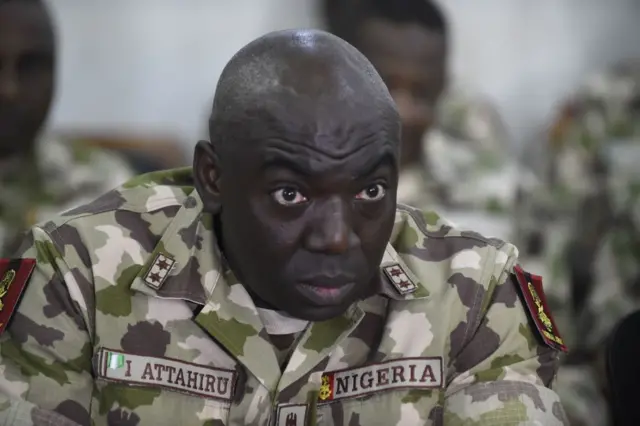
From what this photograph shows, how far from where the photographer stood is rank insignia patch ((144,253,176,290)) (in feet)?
2.86

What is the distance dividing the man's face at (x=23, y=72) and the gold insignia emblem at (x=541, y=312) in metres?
1.09

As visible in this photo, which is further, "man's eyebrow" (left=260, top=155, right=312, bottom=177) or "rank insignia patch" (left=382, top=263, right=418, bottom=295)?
"rank insignia patch" (left=382, top=263, right=418, bottom=295)

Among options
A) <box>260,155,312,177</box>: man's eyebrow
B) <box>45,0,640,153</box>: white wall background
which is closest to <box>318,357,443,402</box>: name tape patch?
<box>260,155,312,177</box>: man's eyebrow

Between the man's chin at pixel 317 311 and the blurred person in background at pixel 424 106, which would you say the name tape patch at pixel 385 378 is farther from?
the blurred person in background at pixel 424 106

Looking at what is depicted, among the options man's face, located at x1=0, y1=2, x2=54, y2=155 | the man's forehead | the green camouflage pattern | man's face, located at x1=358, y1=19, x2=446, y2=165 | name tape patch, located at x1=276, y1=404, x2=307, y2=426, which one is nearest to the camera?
the man's forehead

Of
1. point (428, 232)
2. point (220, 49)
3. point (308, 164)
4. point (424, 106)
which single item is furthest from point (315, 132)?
point (220, 49)

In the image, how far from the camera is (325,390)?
879 millimetres

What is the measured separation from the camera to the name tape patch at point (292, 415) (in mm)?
864

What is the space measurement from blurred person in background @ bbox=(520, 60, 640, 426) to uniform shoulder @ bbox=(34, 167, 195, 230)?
29.8 inches

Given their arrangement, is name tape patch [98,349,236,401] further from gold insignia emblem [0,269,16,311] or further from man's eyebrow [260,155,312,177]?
man's eyebrow [260,155,312,177]

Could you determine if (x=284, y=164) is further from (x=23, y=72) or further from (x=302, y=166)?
(x=23, y=72)

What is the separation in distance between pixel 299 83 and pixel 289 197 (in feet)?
0.29

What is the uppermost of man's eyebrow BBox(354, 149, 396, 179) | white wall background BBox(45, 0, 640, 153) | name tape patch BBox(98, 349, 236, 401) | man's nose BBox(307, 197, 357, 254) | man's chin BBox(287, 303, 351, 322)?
white wall background BBox(45, 0, 640, 153)

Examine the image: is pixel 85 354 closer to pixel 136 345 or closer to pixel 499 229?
pixel 136 345
